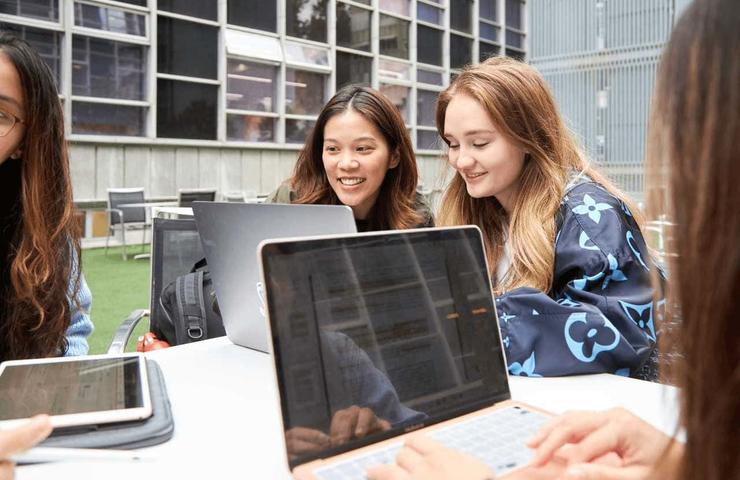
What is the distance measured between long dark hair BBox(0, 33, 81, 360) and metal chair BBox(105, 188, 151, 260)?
20.0 feet

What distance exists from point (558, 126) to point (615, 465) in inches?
43.6

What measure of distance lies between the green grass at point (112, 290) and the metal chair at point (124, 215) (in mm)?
282

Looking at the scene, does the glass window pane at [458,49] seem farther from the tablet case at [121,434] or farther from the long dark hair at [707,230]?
the long dark hair at [707,230]

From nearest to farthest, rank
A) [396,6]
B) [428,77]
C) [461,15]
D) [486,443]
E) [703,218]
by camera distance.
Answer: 1. [703,218]
2. [486,443]
3. [396,6]
4. [428,77]
5. [461,15]

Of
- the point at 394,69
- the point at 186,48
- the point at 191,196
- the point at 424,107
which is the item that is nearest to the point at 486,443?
the point at 191,196

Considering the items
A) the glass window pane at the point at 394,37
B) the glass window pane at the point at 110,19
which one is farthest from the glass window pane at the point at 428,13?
the glass window pane at the point at 110,19

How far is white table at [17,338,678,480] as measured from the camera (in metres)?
0.70

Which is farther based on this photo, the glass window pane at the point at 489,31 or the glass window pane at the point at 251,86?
the glass window pane at the point at 489,31

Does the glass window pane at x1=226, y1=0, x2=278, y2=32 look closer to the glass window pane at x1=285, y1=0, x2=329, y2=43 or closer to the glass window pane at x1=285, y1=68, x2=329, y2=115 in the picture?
the glass window pane at x1=285, y1=0, x2=329, y2=43

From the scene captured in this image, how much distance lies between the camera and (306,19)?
429 inches

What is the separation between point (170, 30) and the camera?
9281 millimetres

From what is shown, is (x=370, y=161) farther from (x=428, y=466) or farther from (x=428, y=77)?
(x=428, y=77)

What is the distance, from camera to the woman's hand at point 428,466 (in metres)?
0.57

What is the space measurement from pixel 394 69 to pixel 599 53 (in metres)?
5.42
